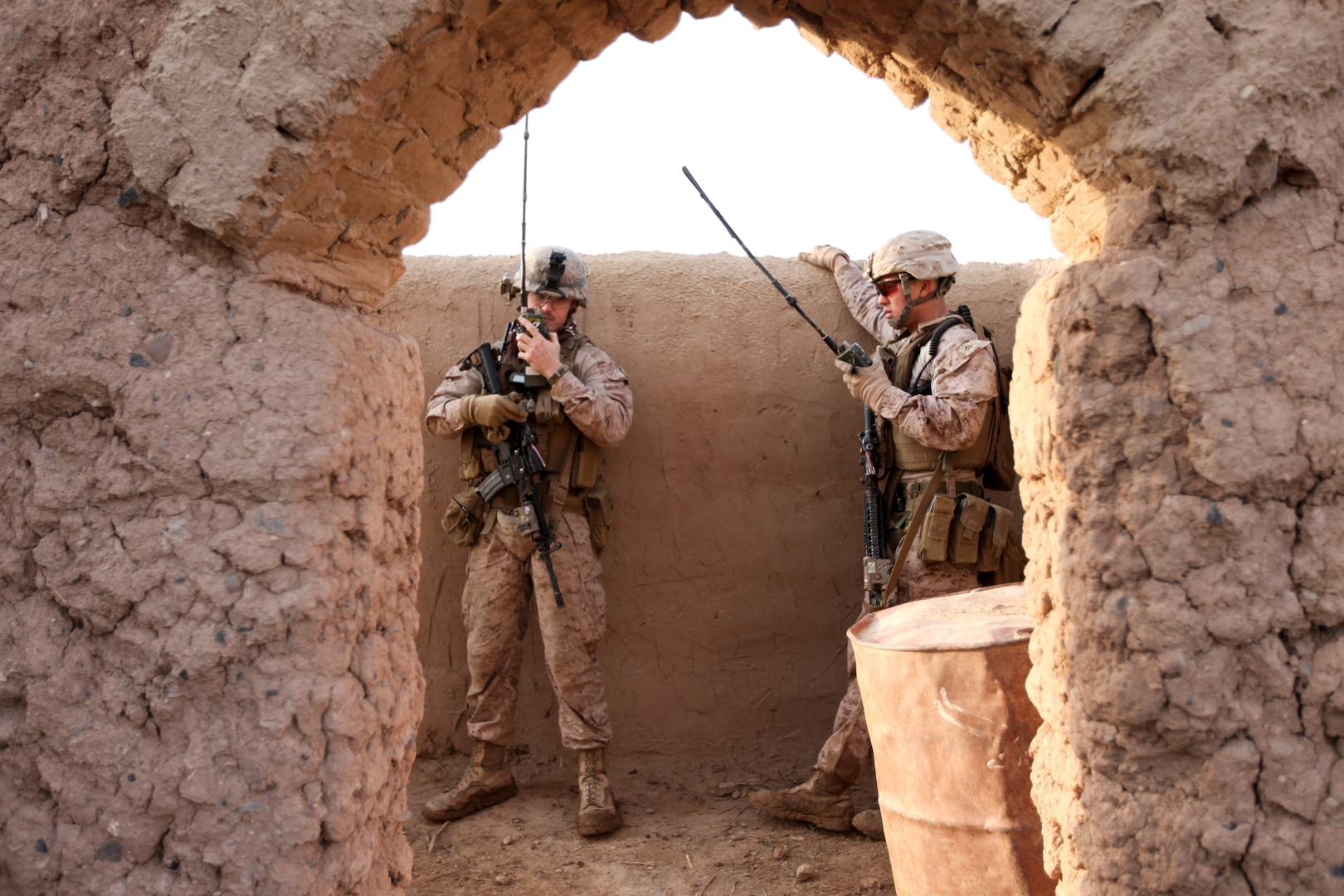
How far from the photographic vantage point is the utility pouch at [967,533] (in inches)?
139

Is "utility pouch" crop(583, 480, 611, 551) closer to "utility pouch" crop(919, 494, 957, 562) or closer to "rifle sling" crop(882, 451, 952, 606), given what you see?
"rifle sling" crop(882, 451, 952, 606)

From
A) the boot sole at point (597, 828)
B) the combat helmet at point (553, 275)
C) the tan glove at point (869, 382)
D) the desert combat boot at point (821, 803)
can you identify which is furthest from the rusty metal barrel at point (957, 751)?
the combat helmet at point (553, 275)

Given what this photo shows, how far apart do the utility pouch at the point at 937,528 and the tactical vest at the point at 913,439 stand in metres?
0.21

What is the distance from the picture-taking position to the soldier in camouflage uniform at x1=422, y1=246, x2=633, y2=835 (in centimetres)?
393

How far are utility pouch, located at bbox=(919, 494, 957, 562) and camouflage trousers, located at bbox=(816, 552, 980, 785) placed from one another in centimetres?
10

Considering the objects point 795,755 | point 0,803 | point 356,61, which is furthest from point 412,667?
point 795,755

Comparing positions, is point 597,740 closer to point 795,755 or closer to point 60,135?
point 795,755

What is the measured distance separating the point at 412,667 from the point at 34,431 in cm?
90

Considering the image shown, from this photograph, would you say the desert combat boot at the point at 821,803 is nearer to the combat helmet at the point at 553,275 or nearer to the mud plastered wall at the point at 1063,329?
the mud plastered wall at the point at 1063,329

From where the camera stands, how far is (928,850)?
8.36 ft

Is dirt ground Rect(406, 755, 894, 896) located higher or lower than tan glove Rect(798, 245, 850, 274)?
lower

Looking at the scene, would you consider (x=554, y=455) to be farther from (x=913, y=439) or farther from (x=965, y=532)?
(x=965, y=532)

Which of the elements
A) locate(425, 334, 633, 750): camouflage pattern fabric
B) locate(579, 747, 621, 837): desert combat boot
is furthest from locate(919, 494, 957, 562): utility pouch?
locate(579, 747, 621, 837): desert combat boot

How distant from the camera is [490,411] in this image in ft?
12.6
